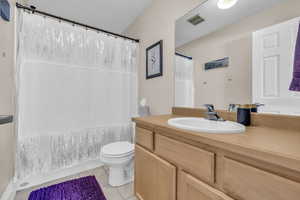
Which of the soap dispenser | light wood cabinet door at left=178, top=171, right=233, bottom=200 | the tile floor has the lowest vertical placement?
the tile floor

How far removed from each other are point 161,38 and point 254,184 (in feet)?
5.55

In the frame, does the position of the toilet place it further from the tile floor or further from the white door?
the white door

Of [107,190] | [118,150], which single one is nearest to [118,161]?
[118,150]

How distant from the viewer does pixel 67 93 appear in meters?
1.67

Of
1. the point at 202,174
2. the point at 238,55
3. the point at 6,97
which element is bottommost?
the point at 202,174

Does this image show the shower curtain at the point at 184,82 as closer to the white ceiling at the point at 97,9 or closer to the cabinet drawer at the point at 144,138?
the cabinet drawer at the point at 144,138

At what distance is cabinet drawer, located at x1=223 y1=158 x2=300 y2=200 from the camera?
426mm

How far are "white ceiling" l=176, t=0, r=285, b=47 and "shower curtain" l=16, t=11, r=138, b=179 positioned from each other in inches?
38.3

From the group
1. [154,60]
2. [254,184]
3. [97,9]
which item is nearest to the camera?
[254,184]

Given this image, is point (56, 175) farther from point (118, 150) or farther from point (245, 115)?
point (245, 115)

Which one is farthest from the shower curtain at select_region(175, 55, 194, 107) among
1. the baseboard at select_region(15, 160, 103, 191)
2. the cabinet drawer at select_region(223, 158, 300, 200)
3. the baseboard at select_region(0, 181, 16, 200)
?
the baseboard at select_region(0, 181, 16, 200)

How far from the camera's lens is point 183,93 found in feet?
4.93

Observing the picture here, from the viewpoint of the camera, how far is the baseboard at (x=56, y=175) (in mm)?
1471

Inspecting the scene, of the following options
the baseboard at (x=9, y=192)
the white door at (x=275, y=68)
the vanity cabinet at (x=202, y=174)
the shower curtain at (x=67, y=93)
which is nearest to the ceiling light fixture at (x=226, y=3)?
the white door at (x=275, y=68)
